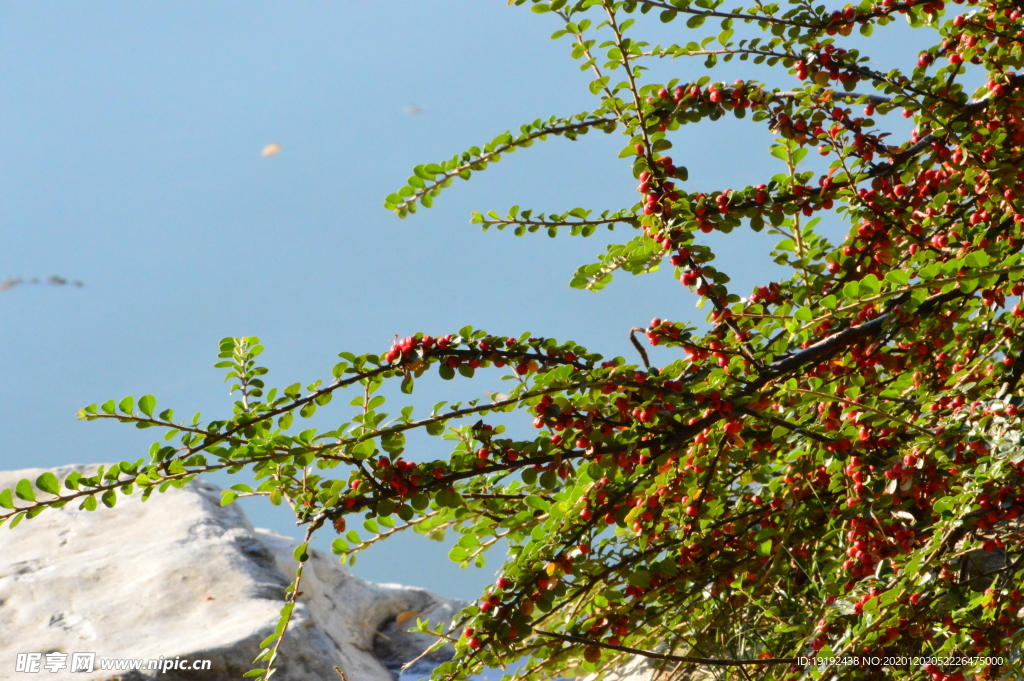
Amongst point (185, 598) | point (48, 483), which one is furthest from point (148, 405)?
point (185, 598)

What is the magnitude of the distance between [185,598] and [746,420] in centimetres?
133

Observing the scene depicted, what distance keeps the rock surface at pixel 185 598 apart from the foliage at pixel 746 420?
25.6 inches

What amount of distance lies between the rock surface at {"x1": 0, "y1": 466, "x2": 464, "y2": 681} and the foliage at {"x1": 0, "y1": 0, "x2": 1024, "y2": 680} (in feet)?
2.14

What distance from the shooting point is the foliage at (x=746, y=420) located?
0.83 metres

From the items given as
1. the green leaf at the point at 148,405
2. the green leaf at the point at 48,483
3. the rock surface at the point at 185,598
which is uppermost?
the rock surface at the point at 185,598

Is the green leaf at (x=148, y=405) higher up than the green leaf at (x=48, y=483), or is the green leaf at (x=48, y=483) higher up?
the green leaf at (x=148, y=405)

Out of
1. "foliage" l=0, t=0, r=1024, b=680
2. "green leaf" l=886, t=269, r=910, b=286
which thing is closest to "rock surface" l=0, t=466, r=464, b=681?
"foliage" l=0, t=0, r=1024, b=680

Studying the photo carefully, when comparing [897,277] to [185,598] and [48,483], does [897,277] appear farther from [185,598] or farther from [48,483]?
[185,598]

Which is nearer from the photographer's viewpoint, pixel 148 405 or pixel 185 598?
pixel 148 405

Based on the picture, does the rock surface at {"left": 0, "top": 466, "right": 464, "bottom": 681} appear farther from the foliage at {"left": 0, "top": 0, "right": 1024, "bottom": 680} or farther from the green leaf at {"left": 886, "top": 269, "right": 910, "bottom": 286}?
the green leaf at {"left": 886, "top": 269, "right": 910, "bottom": 286}

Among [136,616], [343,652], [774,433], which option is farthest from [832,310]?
[136,616]

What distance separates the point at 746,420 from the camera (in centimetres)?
94

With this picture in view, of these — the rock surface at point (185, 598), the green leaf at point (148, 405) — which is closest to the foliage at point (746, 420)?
the green leaf at point (148, 405)

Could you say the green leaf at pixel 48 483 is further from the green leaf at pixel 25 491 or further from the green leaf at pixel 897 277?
the green leaf at pixel 897 277
